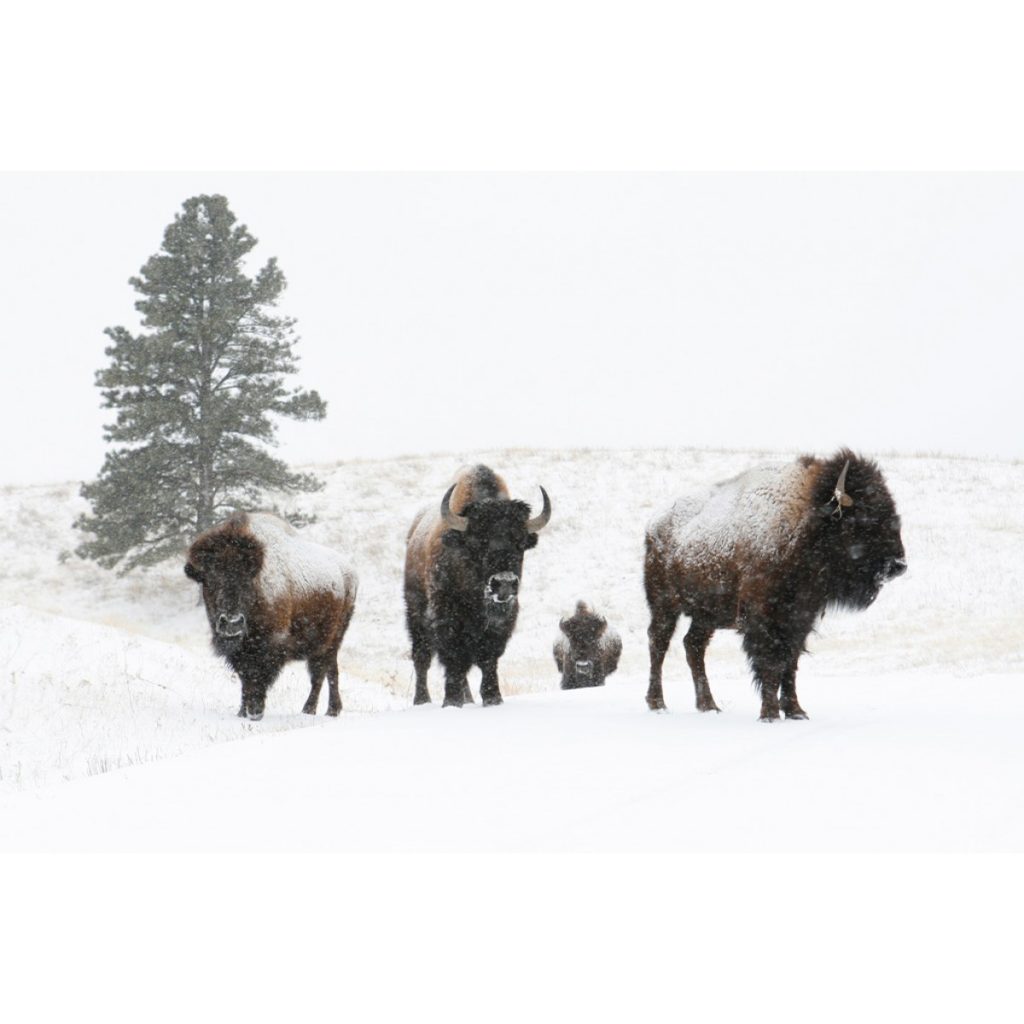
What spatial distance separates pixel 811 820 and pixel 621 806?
97 cm

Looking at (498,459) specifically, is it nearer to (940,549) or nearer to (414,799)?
(940,549)

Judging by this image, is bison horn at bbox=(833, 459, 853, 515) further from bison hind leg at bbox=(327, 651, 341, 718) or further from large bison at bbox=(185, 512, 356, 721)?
bison hind leg at bbox=(327, 651, 341, 718)

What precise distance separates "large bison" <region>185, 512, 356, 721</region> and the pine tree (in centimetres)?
1689

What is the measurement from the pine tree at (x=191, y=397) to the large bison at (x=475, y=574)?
1995 cm

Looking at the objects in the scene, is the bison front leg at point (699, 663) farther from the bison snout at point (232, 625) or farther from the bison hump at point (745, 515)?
the bison snout at point (232, 625)

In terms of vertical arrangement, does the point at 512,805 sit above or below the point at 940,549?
below

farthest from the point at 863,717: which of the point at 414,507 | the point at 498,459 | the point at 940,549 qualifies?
the point at 498,459

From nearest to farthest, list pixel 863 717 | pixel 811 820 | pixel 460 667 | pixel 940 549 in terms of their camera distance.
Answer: pixel 811 820, pixel 863 717, pixel 460 667, pixel 940 549

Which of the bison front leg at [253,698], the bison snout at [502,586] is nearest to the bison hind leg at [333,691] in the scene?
the bison front leg at [253,698]

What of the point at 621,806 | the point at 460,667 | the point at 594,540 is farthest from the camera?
the point at 594,540

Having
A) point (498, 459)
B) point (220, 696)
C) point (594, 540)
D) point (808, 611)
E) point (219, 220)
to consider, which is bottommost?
point (220, 696)

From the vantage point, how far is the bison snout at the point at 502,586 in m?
10.4

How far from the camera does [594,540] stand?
37.4 m

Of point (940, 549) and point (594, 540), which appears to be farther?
point (594, 540)
